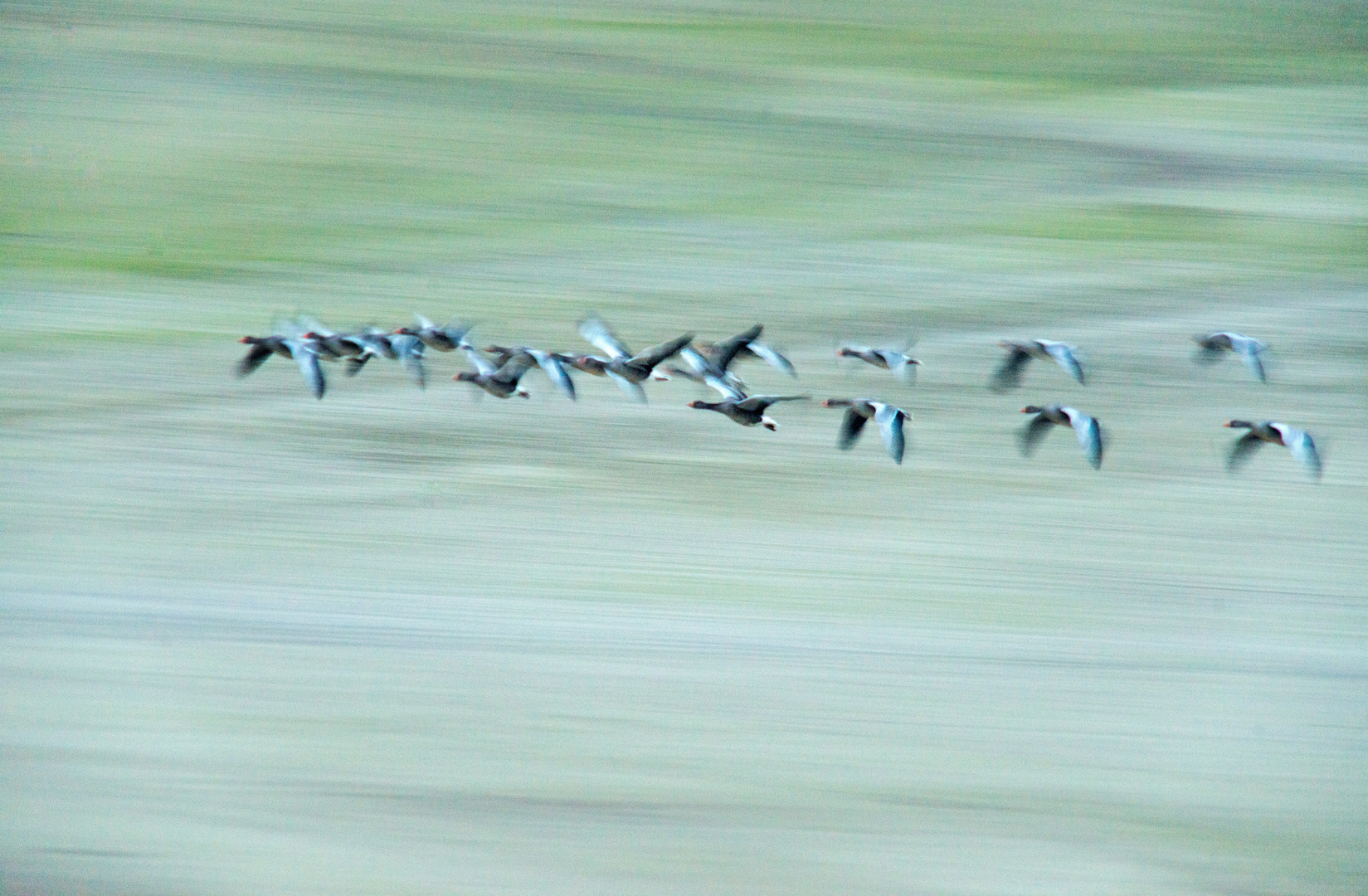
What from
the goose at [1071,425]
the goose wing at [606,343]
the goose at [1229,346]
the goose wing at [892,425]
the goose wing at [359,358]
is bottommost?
the goose wing at [892,425]

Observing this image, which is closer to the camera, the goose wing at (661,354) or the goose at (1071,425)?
the goose wing at (661,354)

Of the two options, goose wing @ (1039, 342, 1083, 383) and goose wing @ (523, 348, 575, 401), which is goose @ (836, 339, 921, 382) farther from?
goose wing @ (523, 348, 575, 401)

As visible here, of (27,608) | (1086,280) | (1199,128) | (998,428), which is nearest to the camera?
(27,608)

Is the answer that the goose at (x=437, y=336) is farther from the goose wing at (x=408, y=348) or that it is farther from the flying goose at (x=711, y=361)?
the flying goose at (x=711, y=361)

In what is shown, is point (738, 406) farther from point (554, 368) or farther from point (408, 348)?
point (408, 348)

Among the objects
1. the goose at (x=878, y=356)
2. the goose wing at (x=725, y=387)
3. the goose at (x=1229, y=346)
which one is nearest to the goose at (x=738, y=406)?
the goose wing at (x=725, y=387)

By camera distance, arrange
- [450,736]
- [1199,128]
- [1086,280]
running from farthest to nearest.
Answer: [1199,128] → [1086,280] → [450,736]

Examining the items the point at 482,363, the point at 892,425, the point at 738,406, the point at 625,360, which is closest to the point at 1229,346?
the point at 892,425

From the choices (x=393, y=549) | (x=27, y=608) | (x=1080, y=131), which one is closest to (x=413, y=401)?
(x=393, y=549)

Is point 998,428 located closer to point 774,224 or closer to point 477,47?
point 774,224

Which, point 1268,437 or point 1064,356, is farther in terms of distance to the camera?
point 1064,356

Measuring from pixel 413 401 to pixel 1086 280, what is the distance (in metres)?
1.53

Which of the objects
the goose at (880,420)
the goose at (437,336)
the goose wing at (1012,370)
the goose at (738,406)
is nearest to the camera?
the goose at (880,420)

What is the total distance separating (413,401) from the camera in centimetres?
295
